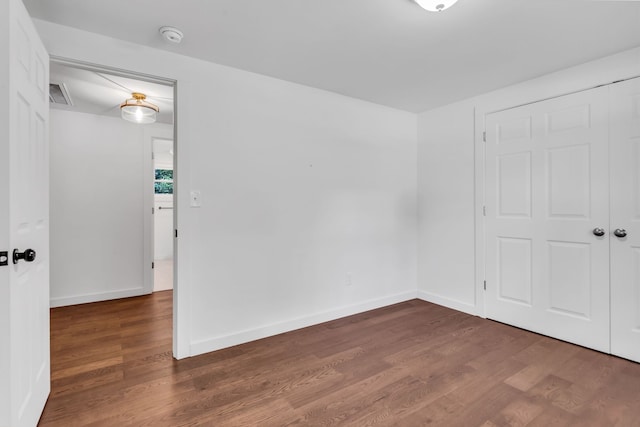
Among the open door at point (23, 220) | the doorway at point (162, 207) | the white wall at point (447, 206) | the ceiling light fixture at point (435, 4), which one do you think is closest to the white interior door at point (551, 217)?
the white wall at point (447, 206)

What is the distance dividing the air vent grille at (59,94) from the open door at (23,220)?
1523 mm

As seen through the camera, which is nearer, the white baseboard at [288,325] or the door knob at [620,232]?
the door knob at [620,232]

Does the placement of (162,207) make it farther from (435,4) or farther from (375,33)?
(435,4)

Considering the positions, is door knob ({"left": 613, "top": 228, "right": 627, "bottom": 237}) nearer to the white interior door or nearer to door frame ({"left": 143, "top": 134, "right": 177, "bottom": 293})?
the white interior door

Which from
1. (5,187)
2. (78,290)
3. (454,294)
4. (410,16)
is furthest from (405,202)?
(78,290)

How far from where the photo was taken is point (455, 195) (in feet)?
11.7

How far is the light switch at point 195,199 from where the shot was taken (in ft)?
8.04

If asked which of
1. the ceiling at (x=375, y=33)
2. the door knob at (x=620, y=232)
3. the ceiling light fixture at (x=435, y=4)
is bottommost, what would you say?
the door knob at (x=620, y=232)

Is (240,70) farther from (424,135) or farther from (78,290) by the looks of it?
(78,290)

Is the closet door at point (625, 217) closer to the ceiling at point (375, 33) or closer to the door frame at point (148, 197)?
the ceiling at point (375, 33)

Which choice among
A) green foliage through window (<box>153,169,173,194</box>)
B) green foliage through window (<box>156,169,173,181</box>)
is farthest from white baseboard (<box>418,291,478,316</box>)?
green foliage through window (<box>156,169,173,181</box>)

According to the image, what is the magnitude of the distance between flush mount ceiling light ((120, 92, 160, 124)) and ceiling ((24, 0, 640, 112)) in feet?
3.42

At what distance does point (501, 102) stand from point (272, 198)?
2.44 metres

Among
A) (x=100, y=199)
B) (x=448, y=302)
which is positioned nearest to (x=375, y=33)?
(x=448, y=302)
